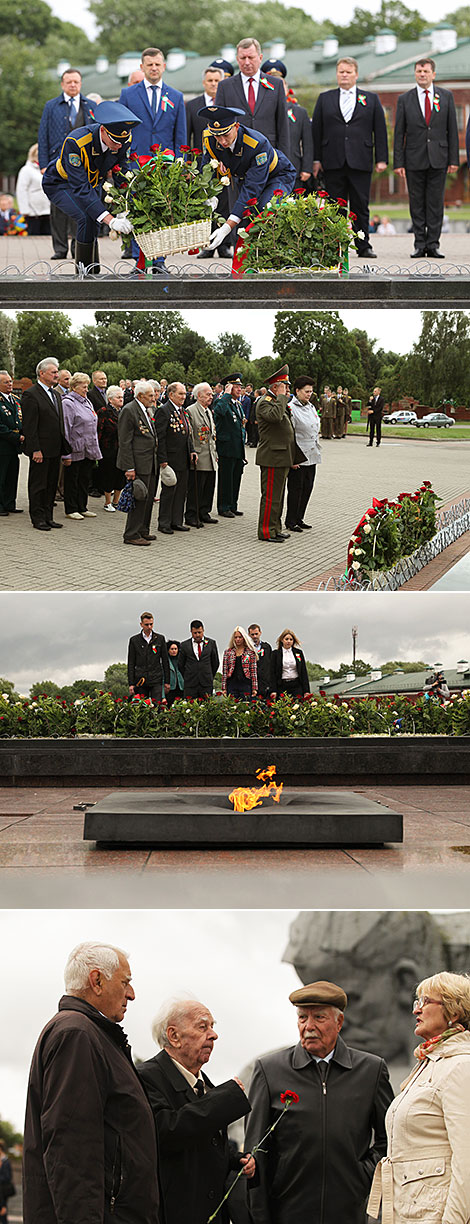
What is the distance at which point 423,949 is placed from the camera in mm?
6484

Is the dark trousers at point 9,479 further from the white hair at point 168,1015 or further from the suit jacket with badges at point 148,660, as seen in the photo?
the white hair at point 168,1015

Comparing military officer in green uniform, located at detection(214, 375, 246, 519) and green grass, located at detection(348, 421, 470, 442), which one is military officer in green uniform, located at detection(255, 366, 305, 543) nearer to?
military officer in green uniform, located at detection(214, 375, 246, 519)

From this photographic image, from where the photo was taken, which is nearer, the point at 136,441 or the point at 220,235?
the point at 136,441

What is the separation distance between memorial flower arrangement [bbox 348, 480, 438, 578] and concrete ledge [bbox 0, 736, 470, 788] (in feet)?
5.92

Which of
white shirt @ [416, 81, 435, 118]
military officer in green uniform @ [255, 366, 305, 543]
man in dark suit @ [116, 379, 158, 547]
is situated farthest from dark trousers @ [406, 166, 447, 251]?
man in dark suit @ [116, 379, 158, 547]

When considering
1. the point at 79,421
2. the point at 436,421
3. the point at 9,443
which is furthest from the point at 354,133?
the point at 9,443

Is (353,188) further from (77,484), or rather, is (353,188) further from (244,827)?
(244,827)

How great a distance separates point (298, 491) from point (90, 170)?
11.6ft

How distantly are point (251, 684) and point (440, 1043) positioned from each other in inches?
362

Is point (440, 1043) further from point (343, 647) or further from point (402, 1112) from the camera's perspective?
point (343, 647)

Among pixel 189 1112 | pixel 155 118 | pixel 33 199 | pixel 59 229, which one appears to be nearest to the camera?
pixel 189 1112

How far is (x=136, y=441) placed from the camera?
12.8m

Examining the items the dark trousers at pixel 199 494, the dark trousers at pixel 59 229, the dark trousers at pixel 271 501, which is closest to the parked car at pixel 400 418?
the dark trousers at pixel 271 501

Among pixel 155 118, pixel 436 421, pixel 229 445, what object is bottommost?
pixel 229 445
